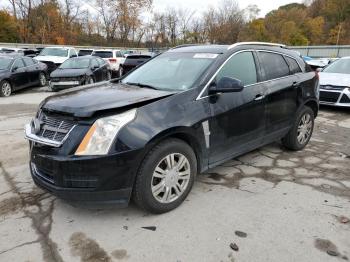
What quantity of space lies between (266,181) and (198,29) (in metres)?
56.9

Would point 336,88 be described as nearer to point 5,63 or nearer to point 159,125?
point 159,125

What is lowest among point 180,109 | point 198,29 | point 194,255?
point 194,255

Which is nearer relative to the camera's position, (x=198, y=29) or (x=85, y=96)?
(x=85, y=96)

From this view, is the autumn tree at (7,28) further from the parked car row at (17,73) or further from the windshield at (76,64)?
the windshield at (76,64)

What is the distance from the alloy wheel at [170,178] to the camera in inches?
134

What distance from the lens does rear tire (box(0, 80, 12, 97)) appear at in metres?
11.9

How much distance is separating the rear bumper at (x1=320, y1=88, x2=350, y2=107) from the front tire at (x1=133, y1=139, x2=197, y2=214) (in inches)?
265

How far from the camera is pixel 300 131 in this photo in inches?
217

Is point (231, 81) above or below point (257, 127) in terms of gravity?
above

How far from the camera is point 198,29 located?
5825 cm

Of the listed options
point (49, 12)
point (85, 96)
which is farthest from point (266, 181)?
point (49, 12)

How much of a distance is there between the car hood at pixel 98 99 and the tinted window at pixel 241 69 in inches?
35.8

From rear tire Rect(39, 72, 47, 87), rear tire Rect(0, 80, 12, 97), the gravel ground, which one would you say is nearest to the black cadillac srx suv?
the gravel ground

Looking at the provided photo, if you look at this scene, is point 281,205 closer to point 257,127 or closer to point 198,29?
point 257,127
